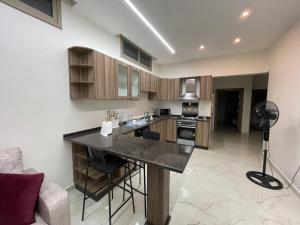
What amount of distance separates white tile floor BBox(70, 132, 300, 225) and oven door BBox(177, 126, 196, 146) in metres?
1.41

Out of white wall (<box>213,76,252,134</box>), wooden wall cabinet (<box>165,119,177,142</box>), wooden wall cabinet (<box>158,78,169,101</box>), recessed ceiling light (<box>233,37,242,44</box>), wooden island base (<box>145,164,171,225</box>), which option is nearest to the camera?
wooden island base (<box>145,164,171,225</box>)

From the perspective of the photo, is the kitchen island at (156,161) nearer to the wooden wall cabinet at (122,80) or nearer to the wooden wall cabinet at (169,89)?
the wooden wall cabinet at (122,80)

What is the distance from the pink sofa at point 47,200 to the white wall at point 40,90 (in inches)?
13.2

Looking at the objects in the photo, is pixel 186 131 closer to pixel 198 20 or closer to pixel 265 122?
pixel 265 122

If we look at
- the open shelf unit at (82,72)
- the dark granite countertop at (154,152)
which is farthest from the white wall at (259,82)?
the open shelf unit at (82,72)

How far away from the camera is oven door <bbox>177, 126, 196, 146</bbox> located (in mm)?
4537

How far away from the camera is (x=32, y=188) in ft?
4.16

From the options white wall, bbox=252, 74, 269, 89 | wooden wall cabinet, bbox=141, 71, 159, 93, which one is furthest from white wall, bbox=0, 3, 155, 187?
white wall, bbox=252, 74, 269, 89

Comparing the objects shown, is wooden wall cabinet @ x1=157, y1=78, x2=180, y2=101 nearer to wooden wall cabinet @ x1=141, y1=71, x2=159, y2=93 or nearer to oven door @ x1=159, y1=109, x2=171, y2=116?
wooden wall cabinet @ x1=141, y1=71, x2=159, y2=93

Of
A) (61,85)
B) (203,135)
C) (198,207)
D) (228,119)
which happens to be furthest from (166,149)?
(228,119)

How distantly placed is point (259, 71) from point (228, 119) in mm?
6036

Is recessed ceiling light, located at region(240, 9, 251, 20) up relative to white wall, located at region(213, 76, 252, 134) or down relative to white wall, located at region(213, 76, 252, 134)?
up

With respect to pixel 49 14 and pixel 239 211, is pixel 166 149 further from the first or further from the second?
pixel 49 14

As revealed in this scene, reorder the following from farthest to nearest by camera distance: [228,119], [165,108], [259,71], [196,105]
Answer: [228,119] < [165,108] < [196,105] < [259,71]
